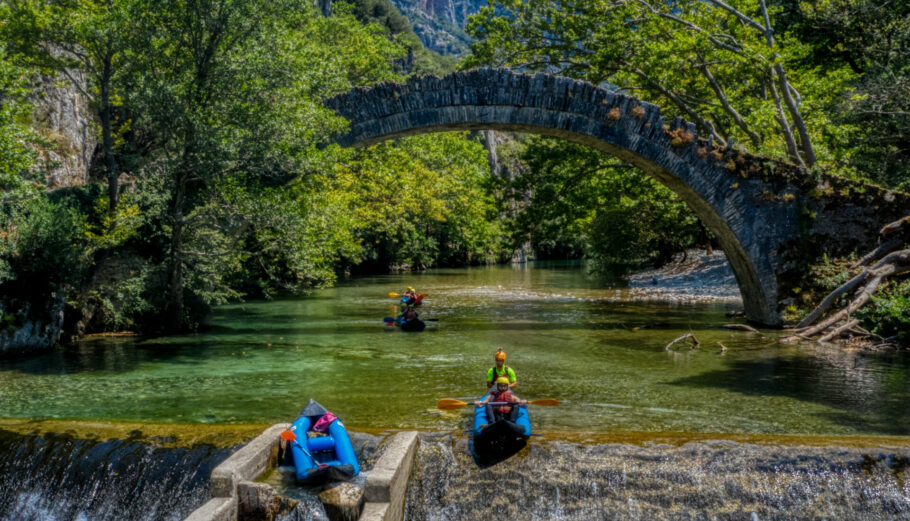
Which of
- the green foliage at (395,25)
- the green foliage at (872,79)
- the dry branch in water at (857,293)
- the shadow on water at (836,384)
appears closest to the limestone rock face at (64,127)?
the shadow on water at (836,384)

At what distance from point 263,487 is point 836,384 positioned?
7.88 metres

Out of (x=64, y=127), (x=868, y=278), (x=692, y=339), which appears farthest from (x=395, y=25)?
(x=868, y=278)

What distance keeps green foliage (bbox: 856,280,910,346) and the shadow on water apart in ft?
3.01

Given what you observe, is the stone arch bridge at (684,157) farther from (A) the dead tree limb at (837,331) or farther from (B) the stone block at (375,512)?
(B) the stone block at (375,512)

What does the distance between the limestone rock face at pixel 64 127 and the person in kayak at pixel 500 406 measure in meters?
13.7

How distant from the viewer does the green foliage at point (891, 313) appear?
37.8 ft

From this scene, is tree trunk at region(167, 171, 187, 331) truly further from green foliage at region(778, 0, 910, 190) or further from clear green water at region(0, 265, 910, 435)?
green foliage at region(778, 0, 910, 190)

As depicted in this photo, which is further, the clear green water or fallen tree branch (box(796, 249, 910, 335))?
fallen tree branch (box(796, 249, 910, 335))

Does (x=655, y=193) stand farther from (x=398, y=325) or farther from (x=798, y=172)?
(x=398, y=325)

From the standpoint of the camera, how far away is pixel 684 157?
14.5 metres

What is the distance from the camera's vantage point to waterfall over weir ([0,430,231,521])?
6.34 metres

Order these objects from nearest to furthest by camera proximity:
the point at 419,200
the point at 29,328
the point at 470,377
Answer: the point at 470,377
the point at 29,328
the point at 419,200

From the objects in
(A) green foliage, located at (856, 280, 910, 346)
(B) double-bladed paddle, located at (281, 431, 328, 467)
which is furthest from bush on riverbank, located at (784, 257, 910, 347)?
(B) double-bladed paddle, located at (281, 431, 328, 467)

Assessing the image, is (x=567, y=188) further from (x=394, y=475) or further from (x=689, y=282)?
(x=394, y=475)
